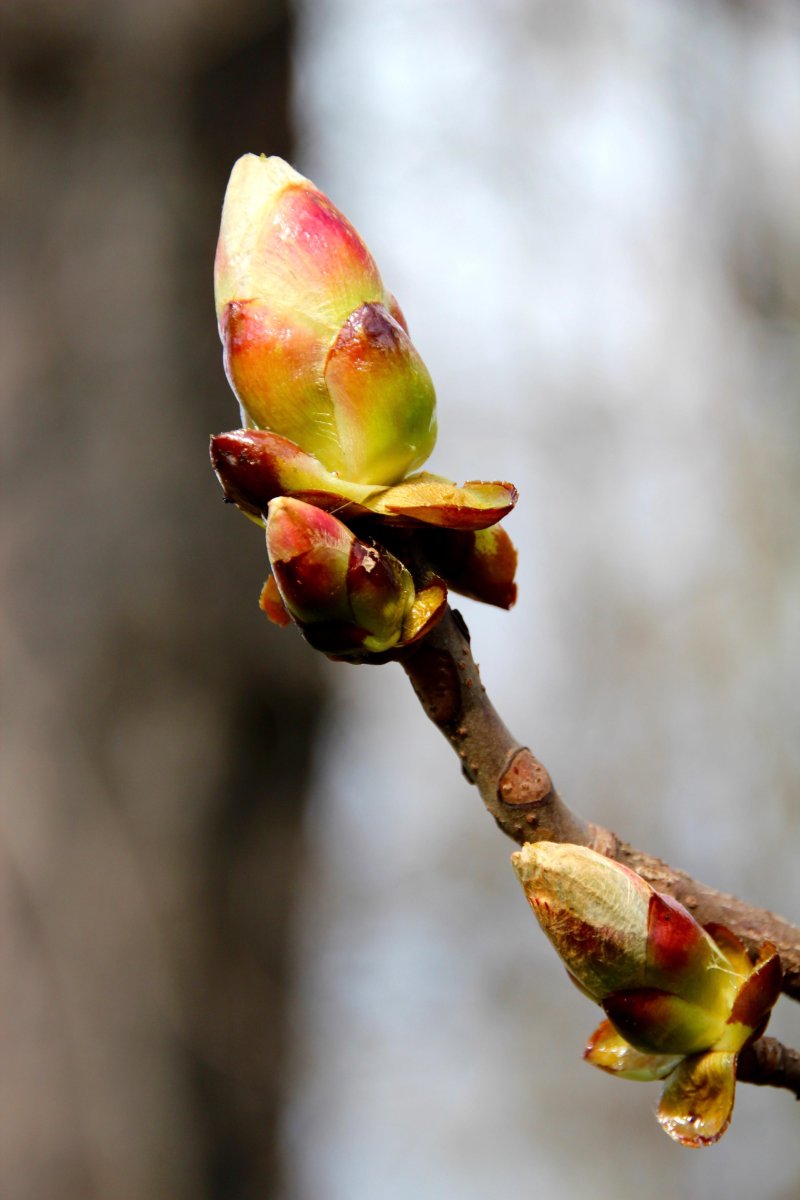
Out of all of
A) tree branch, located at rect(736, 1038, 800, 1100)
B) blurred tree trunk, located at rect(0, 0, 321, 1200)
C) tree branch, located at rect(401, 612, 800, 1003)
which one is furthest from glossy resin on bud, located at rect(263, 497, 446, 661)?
blurred tree trunk, located at rect(0, 0, 321, 1200)

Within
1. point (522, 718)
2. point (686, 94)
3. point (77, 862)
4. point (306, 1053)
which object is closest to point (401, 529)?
point (77, 862)

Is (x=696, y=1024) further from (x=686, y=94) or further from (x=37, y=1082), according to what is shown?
(x=686, y=94)

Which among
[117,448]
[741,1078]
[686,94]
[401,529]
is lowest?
[741,1078]

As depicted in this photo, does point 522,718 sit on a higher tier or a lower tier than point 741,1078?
lower

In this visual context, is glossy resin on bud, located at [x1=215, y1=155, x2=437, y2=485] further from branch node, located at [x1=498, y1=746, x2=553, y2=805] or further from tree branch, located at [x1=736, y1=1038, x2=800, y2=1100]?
tree branch, located at [x1=736, y1=1038, x2=800, y2=1100]

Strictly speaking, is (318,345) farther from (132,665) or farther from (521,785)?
(132,665)

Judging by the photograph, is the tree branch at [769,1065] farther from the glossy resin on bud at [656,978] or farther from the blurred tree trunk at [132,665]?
the blurred tree trunk at [132,665]

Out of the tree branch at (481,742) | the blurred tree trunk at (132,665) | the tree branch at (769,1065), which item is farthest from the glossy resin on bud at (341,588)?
the blurred tree trunk at (132,665)
